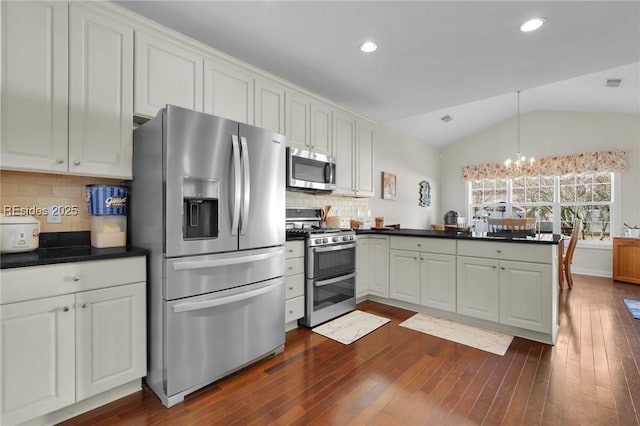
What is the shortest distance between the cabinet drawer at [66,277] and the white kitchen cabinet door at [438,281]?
2.69 metres

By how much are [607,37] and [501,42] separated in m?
0.78

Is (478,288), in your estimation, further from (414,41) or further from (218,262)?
(218,262)

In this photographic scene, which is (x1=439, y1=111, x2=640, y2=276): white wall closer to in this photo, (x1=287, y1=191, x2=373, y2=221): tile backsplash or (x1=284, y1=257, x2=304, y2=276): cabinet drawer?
(x1=287, y1=191, x2=373, y2=221): tile backsplash

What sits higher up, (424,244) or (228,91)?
(228,91)

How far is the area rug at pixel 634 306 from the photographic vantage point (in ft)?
11.3

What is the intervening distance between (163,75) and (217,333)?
1.90 metres

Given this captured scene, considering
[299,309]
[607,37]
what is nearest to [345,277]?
[299,309]

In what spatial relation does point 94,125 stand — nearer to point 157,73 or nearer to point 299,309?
point 157,73

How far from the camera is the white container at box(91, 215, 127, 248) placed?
2078mm

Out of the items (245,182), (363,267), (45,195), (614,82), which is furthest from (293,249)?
(614,82)

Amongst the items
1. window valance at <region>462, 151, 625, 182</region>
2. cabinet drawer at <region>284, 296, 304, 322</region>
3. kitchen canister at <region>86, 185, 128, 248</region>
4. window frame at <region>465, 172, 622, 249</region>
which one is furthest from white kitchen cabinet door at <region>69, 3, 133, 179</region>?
window valance at <region>462, 151, 625, 182</region>

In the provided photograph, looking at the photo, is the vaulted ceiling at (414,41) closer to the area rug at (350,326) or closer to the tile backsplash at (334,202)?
the tile backsplash at (334,202)

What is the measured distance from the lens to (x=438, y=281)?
327cm

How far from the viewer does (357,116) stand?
4156mm
